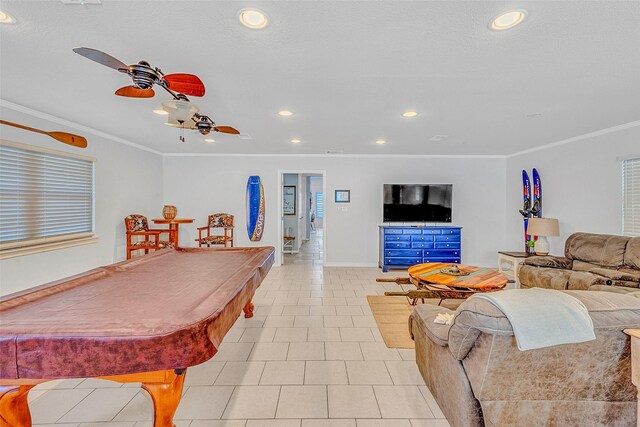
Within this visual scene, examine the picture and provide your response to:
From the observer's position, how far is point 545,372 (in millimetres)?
1376

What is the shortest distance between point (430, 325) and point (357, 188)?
4510 millimetres

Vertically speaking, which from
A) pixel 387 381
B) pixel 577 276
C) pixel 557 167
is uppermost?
pixel 557 167

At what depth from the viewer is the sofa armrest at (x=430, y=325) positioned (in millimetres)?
1704

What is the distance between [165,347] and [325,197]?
5.15 meters

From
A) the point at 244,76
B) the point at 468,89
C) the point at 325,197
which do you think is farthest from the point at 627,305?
the point at 325,197

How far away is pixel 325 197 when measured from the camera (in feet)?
20.3

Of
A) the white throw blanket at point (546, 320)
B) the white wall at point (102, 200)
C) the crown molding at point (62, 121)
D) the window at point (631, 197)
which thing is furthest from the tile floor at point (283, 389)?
the window at point (631, 197)

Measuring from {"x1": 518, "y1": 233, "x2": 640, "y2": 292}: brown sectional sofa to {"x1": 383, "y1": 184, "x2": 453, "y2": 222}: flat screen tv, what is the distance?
6.85 feet

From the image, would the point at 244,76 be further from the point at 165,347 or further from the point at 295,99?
the point at 165,347

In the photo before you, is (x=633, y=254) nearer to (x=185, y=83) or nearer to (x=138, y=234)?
(x=185, y=83)

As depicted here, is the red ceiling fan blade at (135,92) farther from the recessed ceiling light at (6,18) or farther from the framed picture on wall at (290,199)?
the framed picture on wall at (290,199)

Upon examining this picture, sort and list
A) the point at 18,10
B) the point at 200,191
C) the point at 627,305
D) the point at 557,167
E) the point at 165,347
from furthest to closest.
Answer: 1. the point at 200,191
2. the point at 557,167
3. the point at 18,10
4. the point at 627,305
5. the point at 165,347

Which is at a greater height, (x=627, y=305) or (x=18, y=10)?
(x=18, y=10)

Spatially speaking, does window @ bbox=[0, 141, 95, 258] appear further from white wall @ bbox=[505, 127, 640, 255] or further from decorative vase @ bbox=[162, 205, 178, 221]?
white wall @ bbox=[505, 127, 640, 255]
